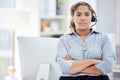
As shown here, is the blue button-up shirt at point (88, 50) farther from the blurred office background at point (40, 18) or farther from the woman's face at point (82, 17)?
the blurred office background at point (40, 18)

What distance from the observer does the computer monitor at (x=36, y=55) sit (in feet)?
5.83

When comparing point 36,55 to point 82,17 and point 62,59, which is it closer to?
point 62,59

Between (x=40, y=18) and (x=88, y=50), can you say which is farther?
(x=40, y=18)

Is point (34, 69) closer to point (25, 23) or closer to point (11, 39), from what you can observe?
point (25, 23)

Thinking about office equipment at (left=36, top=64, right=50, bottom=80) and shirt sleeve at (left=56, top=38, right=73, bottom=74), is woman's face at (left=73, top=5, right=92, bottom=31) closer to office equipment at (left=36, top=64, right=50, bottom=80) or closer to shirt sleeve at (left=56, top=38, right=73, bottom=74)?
shirt sleeve at (left=56, top=38, right=73, bottom=74)

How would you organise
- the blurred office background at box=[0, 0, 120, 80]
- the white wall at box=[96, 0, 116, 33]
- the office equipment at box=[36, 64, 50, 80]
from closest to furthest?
the office equipment at box=[36, 64, 50, 80], the blurred office background at box=[0, 0, 120, 80], the white wall at box=[96, 0, 116, 33]

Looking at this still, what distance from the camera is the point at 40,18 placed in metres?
3.66

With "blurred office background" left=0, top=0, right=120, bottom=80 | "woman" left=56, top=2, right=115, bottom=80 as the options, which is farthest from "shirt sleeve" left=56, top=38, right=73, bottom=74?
"blurred office background" left=0, top=0, right=120, bottom=80

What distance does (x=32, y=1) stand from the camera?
3.49 metres

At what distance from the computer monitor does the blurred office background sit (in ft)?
3.77

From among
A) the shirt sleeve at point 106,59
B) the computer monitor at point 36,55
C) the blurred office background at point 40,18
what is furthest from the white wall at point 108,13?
the shirt sleeve at point 106,59

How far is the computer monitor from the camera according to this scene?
178 centimetres

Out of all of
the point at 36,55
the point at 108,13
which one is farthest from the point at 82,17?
the point at 108,13

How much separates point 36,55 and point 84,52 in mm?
395
